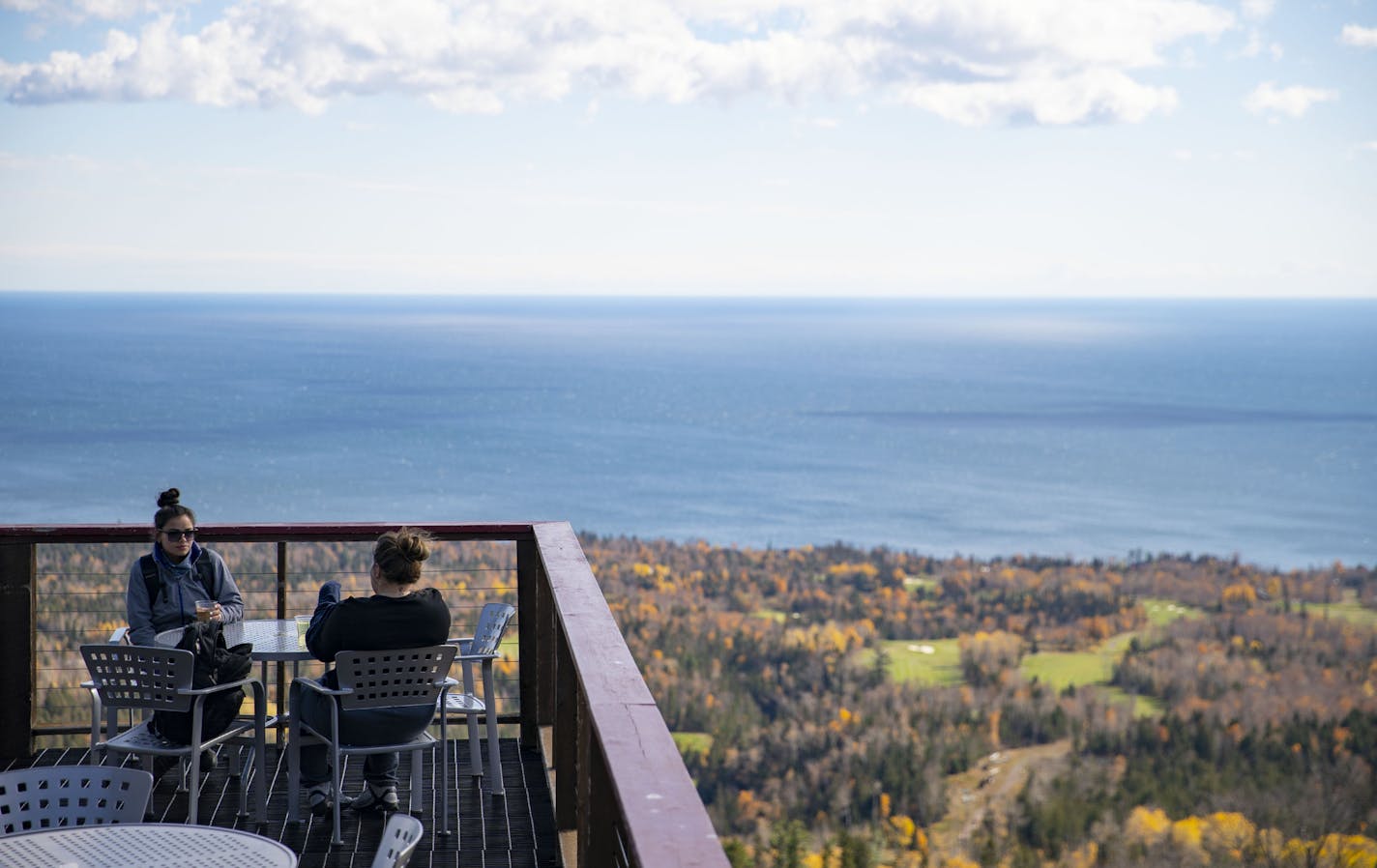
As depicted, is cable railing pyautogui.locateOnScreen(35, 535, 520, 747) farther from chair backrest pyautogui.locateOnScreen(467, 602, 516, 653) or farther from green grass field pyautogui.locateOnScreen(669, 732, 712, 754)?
chair backrest pyautogui.locateOnScreen(467, 602, 516, 653)

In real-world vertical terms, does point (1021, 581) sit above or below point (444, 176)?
below

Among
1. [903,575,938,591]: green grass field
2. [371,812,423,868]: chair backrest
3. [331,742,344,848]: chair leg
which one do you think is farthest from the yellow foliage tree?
[371,812,423,868]: chair backrest

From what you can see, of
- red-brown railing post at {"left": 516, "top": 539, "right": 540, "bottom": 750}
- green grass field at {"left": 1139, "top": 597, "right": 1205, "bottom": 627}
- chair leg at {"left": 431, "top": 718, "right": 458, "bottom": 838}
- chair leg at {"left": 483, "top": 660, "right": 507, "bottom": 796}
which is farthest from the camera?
green grass field at {"left": 1139, "top": 597, "right": 1205, "bottom": 627}

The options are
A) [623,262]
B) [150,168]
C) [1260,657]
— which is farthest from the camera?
[623,262]

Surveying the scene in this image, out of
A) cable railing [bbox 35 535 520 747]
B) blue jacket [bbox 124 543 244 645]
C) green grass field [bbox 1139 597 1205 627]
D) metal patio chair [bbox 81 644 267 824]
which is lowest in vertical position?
green grass field [bbox 1139 597 1205 627]

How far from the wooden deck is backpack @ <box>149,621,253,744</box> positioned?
1.43 ft

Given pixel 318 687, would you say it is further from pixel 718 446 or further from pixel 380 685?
pixel 718 446

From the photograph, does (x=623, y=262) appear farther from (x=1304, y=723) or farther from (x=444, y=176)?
(x=1304, y=723)

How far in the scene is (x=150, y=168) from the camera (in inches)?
4537

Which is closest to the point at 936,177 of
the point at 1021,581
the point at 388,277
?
the point at 388,277

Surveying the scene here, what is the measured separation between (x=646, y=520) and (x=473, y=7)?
3598cm

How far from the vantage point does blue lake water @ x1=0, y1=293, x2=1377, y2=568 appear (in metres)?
94.6

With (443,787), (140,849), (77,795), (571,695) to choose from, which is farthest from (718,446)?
(140,849)

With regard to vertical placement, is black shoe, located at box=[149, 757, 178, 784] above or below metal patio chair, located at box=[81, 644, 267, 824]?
below
